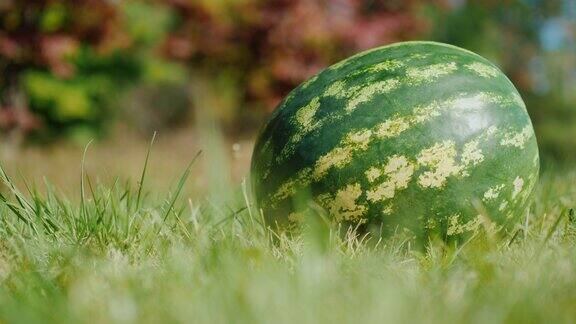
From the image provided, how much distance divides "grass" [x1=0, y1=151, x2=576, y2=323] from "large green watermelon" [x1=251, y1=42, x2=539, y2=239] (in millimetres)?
113

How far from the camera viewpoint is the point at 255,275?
1.62 metres

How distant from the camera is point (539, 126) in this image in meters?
18.1

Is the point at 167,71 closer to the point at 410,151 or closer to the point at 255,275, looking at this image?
the point at 410,151

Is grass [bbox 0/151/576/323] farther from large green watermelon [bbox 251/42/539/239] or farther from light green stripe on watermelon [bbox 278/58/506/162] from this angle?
light green stripe on watermelon [bbox 278/58/506/162]

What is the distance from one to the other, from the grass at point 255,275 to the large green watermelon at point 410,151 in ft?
0.37

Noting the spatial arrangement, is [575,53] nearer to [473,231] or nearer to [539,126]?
[539,126]

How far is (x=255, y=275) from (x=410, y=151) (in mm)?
905

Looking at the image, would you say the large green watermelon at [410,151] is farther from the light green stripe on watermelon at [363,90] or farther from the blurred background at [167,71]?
the blurred background at [167,71]

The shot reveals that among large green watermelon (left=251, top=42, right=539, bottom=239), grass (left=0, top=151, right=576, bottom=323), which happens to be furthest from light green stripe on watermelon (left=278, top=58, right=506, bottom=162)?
grass (left=0, top=151, right=576, bottom=323)

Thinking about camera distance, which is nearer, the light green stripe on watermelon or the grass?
the grass

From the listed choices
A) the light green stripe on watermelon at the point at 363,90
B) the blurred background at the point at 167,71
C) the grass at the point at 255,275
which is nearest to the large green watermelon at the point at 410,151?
the light green stripe on watermelon at the point at 363,90

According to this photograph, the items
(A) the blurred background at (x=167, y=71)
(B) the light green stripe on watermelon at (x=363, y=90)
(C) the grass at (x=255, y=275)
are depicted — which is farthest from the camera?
(A) the blurred background at (x=167, y=71)

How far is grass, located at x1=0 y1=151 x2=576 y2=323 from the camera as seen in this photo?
1.40 m

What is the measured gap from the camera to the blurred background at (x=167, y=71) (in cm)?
1107
